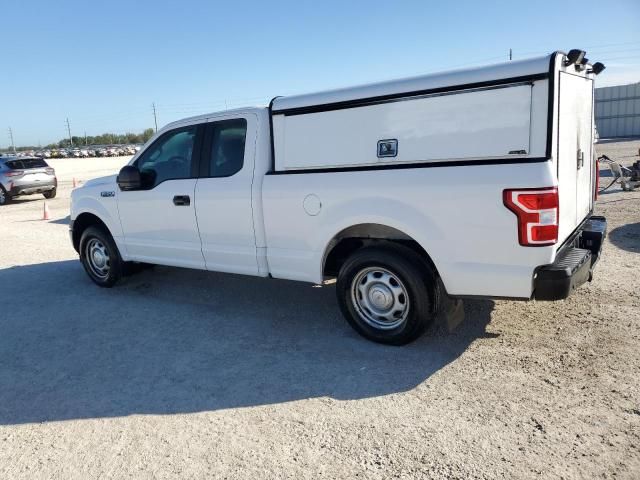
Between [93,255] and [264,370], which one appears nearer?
[264,370]

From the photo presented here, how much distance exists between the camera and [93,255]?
6723mm

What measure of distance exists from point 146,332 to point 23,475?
A: 2.15 m

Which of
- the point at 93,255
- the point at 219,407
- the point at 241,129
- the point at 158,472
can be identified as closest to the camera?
the point at 158,472

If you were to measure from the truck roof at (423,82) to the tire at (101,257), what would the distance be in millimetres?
3088

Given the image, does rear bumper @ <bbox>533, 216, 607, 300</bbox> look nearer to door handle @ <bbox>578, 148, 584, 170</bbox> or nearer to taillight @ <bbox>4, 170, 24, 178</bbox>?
door handle @ <bbox>578, 148, 584, 170</bbox>

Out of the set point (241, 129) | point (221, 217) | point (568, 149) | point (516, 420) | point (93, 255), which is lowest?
point (516, 420)

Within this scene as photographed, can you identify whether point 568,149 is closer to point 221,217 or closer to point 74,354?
point 221,217

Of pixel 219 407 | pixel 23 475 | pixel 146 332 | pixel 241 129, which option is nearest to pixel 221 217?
pixel 241 129

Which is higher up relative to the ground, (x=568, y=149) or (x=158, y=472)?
(x=568, y=149)

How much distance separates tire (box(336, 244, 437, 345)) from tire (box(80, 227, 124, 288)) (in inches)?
132

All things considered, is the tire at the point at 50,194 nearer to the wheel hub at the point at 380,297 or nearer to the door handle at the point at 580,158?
the wheel hub at the point at 380,297

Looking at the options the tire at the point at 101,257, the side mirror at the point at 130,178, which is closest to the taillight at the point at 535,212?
the side mirror at the point at 130,178

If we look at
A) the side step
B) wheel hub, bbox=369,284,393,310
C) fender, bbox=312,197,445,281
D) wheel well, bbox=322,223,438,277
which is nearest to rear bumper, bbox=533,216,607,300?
the side step

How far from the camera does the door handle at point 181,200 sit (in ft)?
17.6
